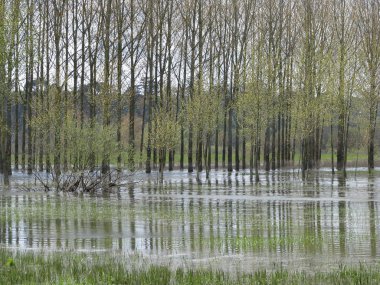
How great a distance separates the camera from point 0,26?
138 ft

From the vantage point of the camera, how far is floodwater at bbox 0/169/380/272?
16688 millimetres

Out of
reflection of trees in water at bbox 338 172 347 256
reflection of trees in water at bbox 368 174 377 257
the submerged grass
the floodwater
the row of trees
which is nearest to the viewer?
the submerged grass

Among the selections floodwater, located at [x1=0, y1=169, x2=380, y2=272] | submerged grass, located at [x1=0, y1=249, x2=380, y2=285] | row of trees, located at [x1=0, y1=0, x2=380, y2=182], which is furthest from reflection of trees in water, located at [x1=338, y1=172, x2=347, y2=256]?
row of trees, located at [x1=0, y1=0, x2=380, y2=182]

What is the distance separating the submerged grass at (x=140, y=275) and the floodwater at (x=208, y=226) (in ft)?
Answer: 4.05

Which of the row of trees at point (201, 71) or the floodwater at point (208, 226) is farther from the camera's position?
the row of trees at point (201, 71)

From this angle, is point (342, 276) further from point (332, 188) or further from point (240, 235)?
point (332, 188)

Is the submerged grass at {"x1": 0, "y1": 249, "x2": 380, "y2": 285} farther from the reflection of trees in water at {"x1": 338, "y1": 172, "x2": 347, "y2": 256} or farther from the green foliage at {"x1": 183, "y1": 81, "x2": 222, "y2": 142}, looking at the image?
the green foliage at {"x1": 183, "y1": 81, "x2": 222, "y2": 142}

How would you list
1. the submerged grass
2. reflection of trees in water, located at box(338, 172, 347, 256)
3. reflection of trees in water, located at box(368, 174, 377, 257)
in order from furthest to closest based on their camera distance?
reflection of trees in water, located at box(338, 172, 347, 256) → reflection of trees in water, located at box(368, 174, 377, 257) → the submerged grass

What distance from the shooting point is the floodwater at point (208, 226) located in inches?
657

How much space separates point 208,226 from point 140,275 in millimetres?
10274

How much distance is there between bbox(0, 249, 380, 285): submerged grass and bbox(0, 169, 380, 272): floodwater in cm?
123

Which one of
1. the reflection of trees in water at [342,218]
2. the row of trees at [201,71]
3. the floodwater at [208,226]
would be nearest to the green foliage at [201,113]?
the row of trees at [201,71]

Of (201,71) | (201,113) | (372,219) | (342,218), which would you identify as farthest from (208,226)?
(201,71)

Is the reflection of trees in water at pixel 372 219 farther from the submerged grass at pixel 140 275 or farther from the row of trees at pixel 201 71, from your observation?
the row of trees at pixel 201 71
